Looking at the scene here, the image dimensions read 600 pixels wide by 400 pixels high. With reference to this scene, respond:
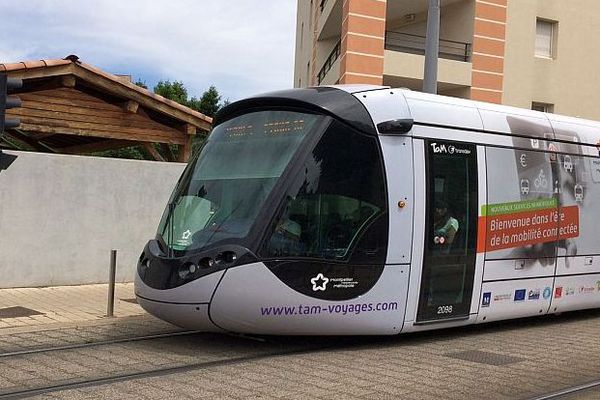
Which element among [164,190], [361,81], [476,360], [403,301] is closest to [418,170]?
[403,301]

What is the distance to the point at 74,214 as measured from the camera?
42.2 feet

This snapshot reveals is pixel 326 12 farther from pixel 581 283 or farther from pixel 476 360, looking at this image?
pixel 476 360

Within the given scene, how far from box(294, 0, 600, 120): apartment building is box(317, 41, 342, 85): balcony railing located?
0.58 ft

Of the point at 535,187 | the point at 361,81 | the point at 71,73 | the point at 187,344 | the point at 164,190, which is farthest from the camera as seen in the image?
the point at 361,81

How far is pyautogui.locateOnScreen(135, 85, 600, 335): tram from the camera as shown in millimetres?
7457

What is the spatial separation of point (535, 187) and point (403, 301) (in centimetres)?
276

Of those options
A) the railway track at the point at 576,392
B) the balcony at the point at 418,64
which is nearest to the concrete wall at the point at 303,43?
the balcony at the point at 418,64

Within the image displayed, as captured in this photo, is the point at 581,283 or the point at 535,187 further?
the point at 581,283

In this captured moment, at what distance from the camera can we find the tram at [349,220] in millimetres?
7457

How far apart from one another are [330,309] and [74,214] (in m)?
6.80

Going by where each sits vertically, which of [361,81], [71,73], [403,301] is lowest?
[403,301]

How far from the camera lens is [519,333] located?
31.6 ft

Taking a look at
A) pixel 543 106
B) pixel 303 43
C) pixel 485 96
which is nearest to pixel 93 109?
pixel 485 96

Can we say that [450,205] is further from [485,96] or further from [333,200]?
[485,96]
